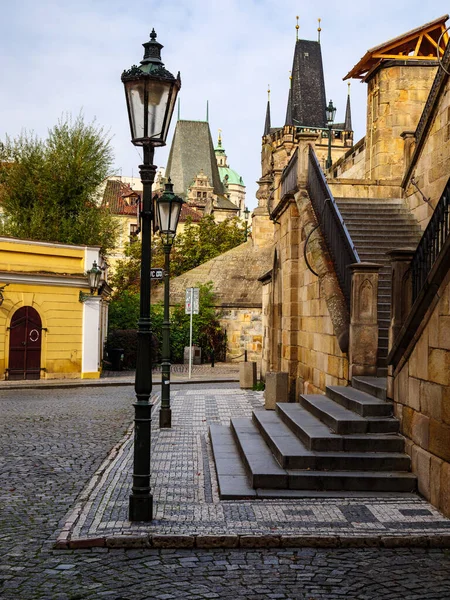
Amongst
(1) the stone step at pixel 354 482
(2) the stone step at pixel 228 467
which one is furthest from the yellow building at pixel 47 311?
(1) the stone step at pixel 354 482

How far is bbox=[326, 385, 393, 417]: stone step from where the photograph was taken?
8766 mm

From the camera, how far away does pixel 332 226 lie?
12.7 meters

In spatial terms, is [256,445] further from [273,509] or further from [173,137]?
[173,137]

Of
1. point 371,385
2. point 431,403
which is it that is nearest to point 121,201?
point 371,385

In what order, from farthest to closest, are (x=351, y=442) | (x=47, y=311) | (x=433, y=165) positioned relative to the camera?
(x=47, y=311) → (x=433, y=165) → (x=351, y=442)

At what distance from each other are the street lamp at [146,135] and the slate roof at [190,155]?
10744cm

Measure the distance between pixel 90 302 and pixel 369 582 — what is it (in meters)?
21.8

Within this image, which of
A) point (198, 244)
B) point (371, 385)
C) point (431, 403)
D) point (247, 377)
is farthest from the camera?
point (198, 244)

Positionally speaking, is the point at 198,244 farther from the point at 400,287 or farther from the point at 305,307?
the point at 400,287

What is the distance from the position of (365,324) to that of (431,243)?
3041 millimetres

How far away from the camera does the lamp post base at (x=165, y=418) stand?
13.6 meters

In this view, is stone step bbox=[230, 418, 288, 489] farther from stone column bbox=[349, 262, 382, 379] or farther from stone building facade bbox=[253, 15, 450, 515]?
stone column bbox=[349, 262, 382, 379]

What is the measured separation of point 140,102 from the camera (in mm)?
7297

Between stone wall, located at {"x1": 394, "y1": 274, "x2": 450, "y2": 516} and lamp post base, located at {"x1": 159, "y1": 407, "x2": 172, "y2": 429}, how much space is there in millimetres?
6009
